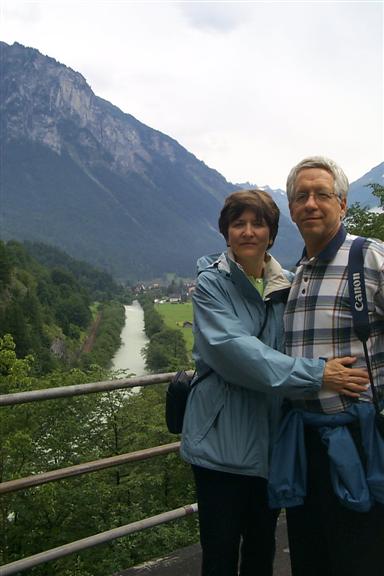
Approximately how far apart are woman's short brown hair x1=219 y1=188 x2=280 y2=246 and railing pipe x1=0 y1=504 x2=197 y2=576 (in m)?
1.87

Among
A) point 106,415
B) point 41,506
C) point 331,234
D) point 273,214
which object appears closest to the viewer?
point 331,234

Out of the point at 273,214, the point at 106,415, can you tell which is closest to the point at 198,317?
the point at 273,214

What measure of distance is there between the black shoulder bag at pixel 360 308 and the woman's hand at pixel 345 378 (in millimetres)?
36

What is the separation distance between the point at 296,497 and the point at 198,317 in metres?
0.72

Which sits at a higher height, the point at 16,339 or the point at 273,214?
the point at 273,214

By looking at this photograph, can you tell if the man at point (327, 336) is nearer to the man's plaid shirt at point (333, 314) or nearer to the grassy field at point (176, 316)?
the man's plaid shirt at point (333, 314)

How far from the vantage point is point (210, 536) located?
1904mm

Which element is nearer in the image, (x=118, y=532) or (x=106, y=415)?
(x=118, y=532)

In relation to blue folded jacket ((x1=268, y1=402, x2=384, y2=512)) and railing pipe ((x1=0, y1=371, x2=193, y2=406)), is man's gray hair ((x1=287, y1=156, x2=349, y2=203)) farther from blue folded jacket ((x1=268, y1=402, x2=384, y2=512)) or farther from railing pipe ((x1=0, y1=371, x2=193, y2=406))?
railing pipe ((x1=0, y1=371, x2=193, y2=406))

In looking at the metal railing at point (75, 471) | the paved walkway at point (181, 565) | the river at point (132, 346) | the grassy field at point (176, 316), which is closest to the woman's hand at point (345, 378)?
the metal railing at point (75, 471)

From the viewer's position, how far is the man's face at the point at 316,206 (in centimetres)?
176

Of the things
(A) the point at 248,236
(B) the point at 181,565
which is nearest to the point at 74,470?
(B) the point at 181,565

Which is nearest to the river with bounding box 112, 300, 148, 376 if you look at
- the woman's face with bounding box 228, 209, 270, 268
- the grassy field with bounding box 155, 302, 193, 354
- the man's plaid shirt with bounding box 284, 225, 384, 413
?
the grassy field with bounding box 155, 302, 193, 354

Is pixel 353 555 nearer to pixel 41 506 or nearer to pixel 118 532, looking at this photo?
pixel 118 532
